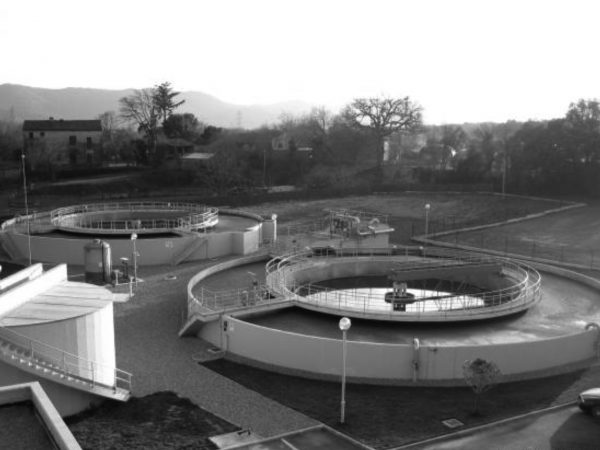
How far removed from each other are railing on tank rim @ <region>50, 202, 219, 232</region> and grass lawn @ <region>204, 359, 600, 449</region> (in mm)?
23279

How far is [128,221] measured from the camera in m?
47.5

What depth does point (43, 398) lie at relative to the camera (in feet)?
39.1

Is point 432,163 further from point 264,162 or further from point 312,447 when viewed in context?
point 312,447

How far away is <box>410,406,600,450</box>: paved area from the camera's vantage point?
52.4ft

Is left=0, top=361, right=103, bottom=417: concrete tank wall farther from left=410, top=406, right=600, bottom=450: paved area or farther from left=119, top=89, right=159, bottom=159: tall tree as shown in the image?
left=119, top=89, right=159, bottom=159: tall tree

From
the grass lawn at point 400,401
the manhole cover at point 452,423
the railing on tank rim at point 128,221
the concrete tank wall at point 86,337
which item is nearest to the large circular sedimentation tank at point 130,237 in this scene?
the railing on tank rim at point 128,221

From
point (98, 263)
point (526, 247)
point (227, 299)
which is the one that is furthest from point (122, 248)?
point (526, 247)

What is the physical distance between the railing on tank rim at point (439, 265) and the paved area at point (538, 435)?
712 cm

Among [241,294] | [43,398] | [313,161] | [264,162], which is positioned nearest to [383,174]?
[313,161]

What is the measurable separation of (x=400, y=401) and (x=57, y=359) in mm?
9922

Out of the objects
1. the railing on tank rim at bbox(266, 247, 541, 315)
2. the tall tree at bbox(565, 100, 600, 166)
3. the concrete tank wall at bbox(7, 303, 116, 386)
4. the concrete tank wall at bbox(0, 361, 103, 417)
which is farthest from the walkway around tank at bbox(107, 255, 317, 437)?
the tall tree at bbox(565, 100, 600, 166)

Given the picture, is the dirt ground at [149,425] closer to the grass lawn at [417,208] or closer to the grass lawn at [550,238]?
the grass lawn at [550,238]

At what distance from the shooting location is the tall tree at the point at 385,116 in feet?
285

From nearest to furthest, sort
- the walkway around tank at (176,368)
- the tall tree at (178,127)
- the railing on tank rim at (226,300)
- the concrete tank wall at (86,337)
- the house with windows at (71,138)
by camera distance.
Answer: the concrete tank wall at (86,337), the walkway around tank at (176,368), the railing on tank rim at (226,300), the house with windows at (71,138), the tall tree at (178,127)
